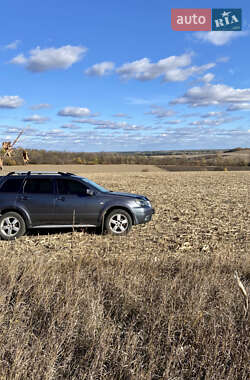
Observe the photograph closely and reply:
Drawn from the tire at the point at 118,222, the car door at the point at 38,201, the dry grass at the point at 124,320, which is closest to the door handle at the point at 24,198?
the car door at the point at 38,201

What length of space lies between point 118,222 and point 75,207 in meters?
1.26

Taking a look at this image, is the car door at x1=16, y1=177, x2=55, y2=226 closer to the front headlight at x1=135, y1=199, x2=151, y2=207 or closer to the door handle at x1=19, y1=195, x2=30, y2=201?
the door handle at x1=19, y1=195, x2=30, y2=201

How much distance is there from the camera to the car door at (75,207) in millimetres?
8547

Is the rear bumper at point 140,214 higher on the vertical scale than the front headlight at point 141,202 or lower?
lower

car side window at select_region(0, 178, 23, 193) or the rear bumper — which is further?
the rear bumper

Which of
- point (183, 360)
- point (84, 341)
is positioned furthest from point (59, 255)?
point (183, 360)

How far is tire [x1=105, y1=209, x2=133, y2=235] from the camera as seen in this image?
28.6 feet

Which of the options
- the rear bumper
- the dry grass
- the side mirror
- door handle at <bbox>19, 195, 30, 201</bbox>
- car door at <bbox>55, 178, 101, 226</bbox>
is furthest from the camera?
the rear bumper

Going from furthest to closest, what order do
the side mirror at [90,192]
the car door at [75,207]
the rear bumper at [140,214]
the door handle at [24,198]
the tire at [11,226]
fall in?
the rear bumper at [140,214] < the side mirror at [90,192] < the car door at [75,207] < the door handle at [24,198] < the tire at [11,226]

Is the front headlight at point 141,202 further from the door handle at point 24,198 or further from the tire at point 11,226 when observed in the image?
the tire at point 11,226

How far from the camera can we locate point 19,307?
3.64 meters

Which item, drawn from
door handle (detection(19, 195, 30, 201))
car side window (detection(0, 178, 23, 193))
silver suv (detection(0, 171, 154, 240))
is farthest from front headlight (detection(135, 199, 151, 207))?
car side window (detection(0, 178, 23, 193))

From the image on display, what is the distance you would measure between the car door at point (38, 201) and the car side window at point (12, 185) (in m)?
0.16

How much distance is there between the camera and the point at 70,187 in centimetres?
882
